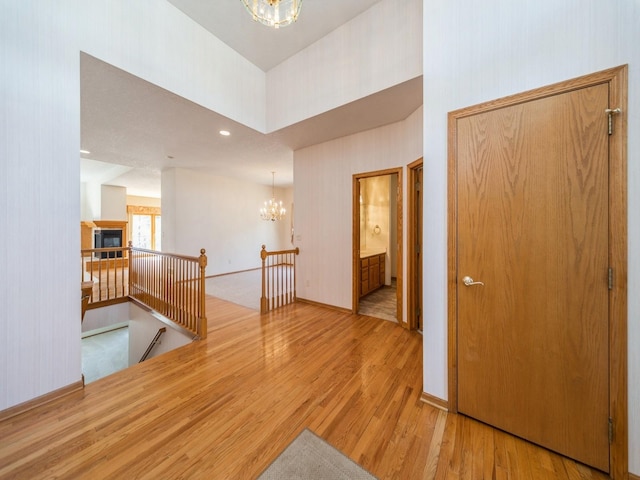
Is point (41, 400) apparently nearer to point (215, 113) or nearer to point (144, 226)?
point (215, 113)

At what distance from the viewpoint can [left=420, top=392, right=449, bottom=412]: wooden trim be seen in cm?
180

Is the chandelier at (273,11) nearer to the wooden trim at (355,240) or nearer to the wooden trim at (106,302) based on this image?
the wooden trim at (355,240)

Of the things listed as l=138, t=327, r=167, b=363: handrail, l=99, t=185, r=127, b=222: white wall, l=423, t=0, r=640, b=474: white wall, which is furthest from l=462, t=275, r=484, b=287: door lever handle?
l=99, t=185, r=127, b=222: white wall

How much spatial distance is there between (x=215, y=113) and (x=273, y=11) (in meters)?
1.37

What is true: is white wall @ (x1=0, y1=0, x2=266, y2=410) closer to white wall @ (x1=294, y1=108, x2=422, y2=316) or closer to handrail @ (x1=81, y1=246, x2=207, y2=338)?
handrail @ (x1=81, y1=246, x2=207, y2=338)

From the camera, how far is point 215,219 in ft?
22.7

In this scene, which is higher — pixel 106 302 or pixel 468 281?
pixel 468 281

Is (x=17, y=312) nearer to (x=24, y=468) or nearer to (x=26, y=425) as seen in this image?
(x=26, y=425)

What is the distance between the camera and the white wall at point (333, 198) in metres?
3.54

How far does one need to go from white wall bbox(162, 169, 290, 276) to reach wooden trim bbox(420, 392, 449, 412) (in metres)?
6.08

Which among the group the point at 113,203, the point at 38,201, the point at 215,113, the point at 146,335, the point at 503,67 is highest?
the point at 215,113

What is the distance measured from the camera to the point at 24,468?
4.50 feet

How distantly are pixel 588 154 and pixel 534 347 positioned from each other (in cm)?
120

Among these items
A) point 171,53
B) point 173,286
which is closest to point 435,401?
point 173,286
